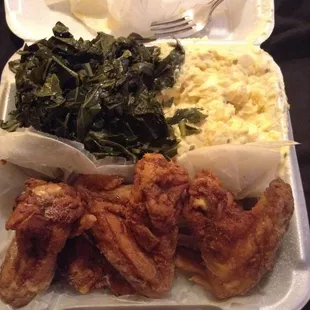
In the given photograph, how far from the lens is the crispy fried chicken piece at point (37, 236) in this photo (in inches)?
53.1

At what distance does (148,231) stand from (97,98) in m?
0.51

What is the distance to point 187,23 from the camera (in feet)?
7.61

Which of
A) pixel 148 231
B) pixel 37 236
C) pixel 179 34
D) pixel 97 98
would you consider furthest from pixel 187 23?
pixel 37 236

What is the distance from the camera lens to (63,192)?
1.39 metres

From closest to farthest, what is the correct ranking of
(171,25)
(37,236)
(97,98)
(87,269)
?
(37,236)
(87,269)
(97,98)
(171,25)

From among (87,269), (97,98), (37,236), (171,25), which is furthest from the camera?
(171,25)

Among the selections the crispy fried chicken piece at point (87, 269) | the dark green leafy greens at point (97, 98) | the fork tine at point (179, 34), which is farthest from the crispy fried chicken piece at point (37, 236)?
the fork tine at point (179, 34)

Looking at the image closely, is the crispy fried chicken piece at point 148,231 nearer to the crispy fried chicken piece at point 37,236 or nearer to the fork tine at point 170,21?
the crispy fried chicken piece at point 37,236

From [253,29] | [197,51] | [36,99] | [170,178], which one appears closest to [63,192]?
[170,178]

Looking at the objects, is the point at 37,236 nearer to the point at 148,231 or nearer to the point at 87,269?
the point at 87,269

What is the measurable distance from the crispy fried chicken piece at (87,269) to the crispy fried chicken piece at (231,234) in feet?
0.92

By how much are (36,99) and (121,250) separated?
2.03 ft

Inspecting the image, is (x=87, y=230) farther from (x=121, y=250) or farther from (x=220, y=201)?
(x=220, y=201)

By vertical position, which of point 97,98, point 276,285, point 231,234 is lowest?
point 276,285
